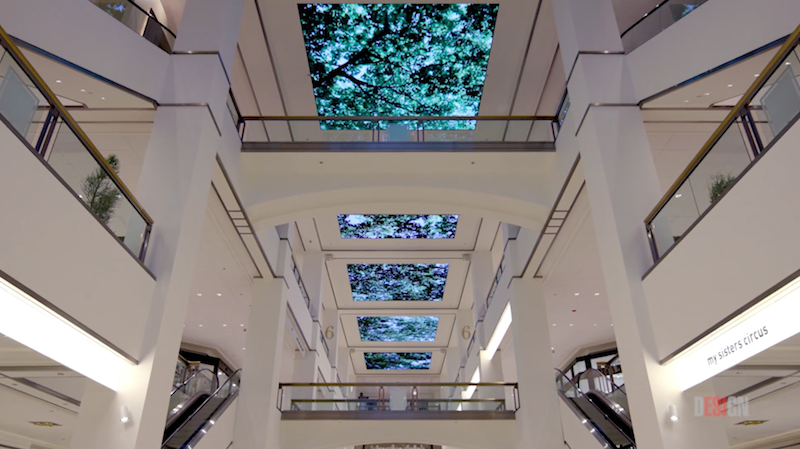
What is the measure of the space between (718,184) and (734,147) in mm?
403

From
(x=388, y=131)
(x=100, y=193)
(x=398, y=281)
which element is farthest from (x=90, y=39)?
(x=398, y=281)

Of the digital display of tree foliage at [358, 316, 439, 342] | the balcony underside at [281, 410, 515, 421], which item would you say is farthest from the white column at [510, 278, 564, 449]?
the digital display of tree foliage at [358, 316, 439, 342]

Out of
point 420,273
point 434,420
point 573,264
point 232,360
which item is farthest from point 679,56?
point 232,360

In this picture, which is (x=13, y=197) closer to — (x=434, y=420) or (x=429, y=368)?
(x=434, y=420)

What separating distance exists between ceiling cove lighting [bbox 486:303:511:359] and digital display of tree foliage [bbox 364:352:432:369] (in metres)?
14.1

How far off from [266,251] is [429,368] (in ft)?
76.4

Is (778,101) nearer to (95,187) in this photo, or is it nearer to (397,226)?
(95,187)

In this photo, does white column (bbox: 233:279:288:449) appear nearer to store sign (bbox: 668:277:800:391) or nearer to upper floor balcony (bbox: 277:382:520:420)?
upper floor balcony (bbox: 277:382:520:420)

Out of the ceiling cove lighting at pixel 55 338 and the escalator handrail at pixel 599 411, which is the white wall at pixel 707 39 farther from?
the ceiling cove lighting at pixel 55 338

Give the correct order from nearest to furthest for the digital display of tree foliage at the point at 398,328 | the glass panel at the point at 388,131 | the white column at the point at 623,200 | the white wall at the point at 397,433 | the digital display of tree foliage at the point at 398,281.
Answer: the white column at the point at 623,200 < the glass panel at the point at 388,131 < the white wall at the point at 397,433 < the digital display of tree foliage at the point at 398,281 < the digital display of tree foliage at the point at 398,328

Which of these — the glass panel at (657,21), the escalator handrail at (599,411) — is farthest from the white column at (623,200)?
the escalator handrail at (599,411)

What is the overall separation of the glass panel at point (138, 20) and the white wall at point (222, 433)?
7.11 meters

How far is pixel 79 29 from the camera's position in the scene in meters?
7.68

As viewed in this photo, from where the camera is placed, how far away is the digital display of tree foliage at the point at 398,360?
1233 inches
